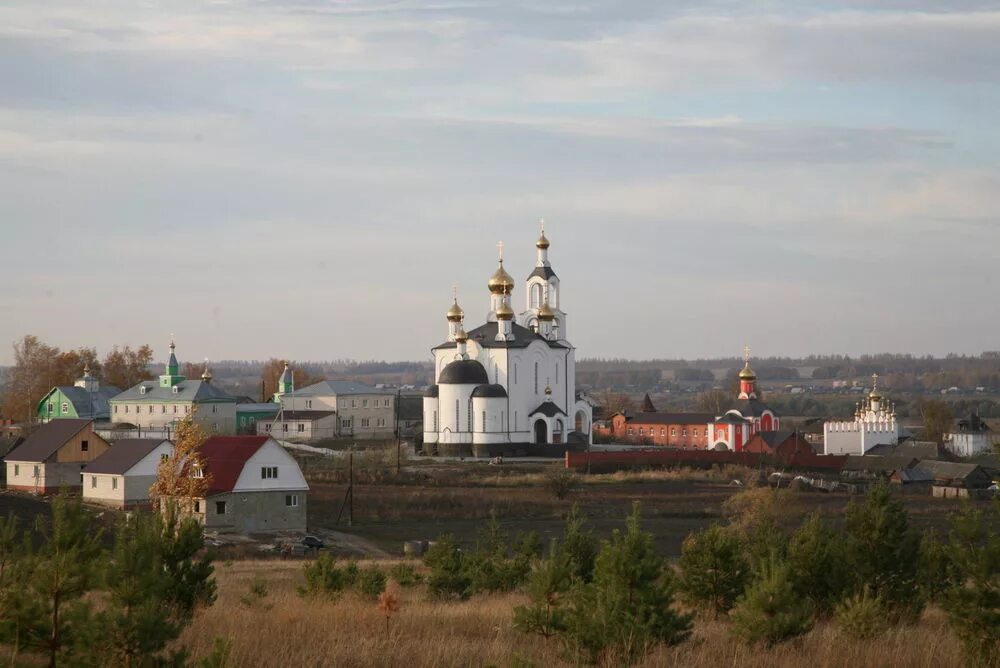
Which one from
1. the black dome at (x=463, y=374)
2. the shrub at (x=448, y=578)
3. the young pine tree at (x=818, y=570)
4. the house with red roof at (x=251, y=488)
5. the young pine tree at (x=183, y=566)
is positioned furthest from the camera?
the black dome at (x=463, y=374)

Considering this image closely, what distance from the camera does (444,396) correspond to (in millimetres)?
67062

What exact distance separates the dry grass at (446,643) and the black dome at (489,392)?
1954 inches

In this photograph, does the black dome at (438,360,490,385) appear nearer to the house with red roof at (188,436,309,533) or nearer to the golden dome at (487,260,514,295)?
the golden dome at (487,260,514,295)

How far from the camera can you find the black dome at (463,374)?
2633 inches

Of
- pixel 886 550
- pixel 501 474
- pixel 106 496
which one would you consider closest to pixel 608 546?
pixel 886 550

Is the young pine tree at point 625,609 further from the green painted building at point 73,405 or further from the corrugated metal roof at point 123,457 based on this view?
the green painted building at point 73,405

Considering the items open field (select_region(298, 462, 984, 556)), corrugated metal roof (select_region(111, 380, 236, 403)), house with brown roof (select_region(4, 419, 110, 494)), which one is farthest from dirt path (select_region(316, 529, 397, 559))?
corrugated metal roof (select_region(111, 380, 236, 403))

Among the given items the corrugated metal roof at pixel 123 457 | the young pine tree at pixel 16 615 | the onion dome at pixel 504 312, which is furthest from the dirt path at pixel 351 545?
the onion dome at pixel 504 312

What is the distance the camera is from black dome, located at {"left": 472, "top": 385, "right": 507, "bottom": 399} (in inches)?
2621

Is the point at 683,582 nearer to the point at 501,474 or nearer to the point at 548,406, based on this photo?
the point at 501,474

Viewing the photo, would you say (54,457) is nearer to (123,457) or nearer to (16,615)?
(123,457)

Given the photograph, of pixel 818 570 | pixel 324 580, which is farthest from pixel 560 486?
pixel 818 570

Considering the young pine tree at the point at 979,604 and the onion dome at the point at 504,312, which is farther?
the onion dome at the point at 504,312

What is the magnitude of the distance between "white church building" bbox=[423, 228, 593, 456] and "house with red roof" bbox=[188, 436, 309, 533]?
28.6 m
